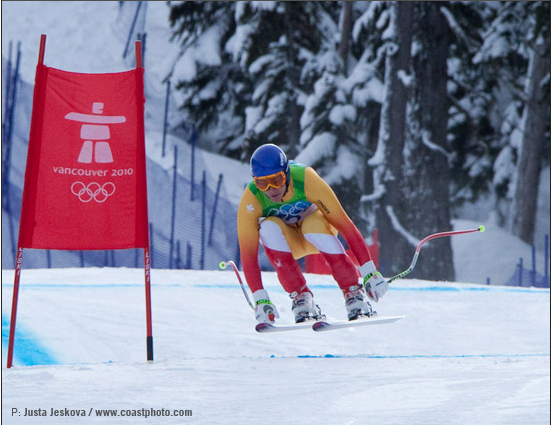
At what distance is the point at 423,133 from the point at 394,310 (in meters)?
8.19

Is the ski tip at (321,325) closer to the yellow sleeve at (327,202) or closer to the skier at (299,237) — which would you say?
the skier at (299,237)

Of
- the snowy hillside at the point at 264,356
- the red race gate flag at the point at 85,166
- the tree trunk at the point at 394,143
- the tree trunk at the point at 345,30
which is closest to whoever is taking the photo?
the snowy hillside at the point at 264,356

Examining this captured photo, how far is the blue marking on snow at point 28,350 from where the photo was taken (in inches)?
291

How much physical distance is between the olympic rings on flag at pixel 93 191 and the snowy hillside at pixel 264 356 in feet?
4.50

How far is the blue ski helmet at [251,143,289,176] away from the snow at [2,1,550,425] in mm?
1428

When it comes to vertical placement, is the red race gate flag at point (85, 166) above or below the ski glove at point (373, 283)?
above

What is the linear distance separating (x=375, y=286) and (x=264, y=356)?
9.33 feet

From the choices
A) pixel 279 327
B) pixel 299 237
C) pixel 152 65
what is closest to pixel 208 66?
pixel 152 65

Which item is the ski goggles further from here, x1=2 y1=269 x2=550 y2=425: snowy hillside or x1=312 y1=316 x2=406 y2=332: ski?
x1=2 y1=269 x2=550 y2=425: snowy hillside

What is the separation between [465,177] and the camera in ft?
71.9

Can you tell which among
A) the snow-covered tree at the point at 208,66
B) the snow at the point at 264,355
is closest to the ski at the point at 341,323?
the snow at the point at 264,355

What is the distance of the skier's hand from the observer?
5418 millimetres

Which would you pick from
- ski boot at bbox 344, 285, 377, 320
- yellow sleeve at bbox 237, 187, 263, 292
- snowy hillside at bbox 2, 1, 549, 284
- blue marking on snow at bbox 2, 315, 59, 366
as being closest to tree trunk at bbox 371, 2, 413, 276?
snowy hillside at bbox 2, 1, 549, 284

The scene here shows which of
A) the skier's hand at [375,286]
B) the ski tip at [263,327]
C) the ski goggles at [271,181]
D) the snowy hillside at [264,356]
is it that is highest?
the ski goggles at [271,181]
